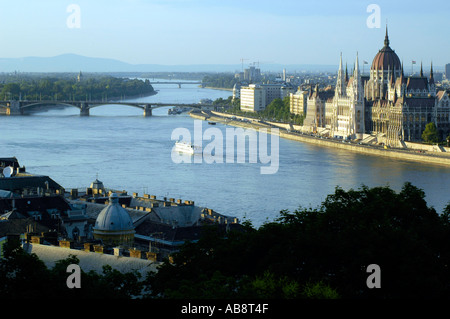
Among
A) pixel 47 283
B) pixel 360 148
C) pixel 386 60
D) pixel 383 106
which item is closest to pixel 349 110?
pixel 383 106

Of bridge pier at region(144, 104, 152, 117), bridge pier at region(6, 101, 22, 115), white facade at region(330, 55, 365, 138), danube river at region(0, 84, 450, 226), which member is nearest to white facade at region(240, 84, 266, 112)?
bridge pier at region(144, 104, 152, 117)

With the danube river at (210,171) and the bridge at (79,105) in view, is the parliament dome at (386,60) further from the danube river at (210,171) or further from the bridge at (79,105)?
the bridge at (79,105)

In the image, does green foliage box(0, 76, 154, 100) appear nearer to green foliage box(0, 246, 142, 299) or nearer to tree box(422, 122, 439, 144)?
tree box(422, 122, 439, 144)

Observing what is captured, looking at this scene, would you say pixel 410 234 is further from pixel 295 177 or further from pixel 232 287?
pixel 295 177

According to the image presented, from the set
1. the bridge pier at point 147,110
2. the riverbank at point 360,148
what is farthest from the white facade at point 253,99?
the riverbank at point 360,148
